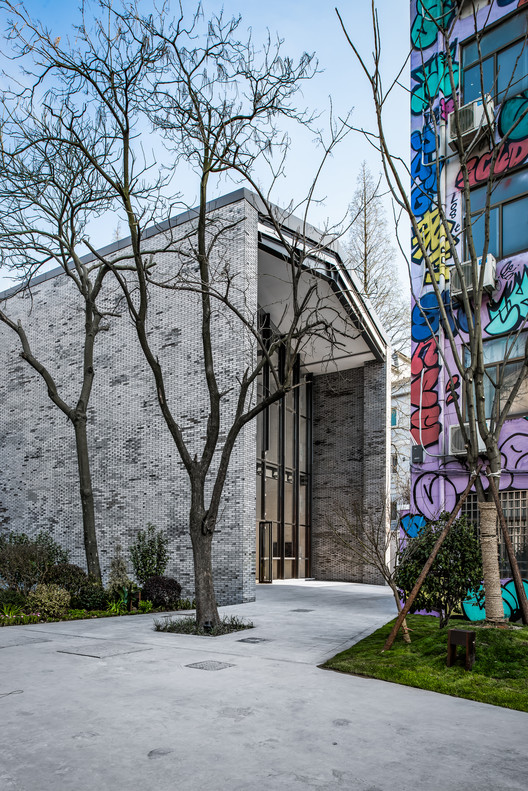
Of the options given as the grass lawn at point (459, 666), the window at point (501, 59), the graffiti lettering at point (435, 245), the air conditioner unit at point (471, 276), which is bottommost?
the grass lawn at point (459, 666)

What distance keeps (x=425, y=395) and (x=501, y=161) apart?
4684 mm

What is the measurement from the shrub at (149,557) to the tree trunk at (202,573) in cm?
503

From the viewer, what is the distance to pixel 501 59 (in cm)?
1249

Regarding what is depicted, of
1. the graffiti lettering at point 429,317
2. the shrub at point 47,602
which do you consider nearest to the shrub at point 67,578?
the shrub at point 47,602

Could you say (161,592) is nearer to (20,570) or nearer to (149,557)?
(149,557)

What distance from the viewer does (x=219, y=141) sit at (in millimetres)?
10062

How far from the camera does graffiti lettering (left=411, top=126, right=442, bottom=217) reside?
13.4 m

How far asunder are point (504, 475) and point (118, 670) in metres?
7.55

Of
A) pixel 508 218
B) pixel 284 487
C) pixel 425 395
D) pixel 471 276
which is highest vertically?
pixel 508 218

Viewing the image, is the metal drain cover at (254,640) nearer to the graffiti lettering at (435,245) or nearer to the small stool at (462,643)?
the small stool at (462,643)

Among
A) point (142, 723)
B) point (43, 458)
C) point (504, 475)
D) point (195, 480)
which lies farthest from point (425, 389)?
point (43, 458)

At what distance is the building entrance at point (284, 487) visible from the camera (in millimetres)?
21859

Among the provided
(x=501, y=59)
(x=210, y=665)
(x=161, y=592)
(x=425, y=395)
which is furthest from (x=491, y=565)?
(x=501, y=59)

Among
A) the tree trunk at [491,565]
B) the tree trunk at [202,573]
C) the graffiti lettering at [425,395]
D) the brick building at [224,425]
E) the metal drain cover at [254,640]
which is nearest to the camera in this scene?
the tree trunk at [491,565]
